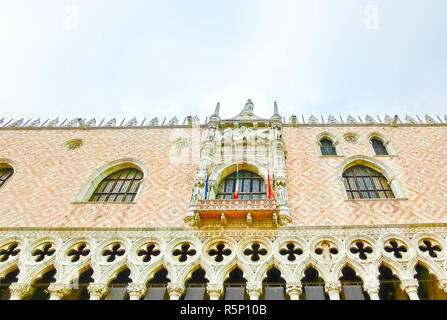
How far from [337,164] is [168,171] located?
19.3 ft

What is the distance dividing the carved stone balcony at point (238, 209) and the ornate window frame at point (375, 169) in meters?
2.66

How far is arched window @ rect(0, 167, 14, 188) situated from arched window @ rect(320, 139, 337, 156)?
11.8 meters

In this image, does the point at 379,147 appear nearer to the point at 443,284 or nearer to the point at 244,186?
the point at 244,186

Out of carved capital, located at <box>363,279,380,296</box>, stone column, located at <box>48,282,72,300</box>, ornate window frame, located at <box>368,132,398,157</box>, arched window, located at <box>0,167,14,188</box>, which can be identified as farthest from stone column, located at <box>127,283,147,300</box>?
ornate window frame, located at <box>368,132,398,157</box>

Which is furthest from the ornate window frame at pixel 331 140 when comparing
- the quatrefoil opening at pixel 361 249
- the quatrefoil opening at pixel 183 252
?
the quatrefoil opening at pixel 183 252

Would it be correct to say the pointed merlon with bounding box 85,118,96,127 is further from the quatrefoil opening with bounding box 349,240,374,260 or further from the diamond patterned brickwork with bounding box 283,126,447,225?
the quatrefoil opening with bounding box 349,240,374,260

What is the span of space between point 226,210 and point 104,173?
5.35 metres

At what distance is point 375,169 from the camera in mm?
9922

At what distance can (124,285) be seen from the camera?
7016mm

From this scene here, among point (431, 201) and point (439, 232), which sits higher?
point (431, 201)

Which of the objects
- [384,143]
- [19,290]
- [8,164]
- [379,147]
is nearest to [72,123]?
[8,164]

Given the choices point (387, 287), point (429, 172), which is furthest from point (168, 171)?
point (429, 172)

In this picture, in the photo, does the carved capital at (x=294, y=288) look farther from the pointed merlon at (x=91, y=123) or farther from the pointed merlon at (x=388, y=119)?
the pointed merlon at (x=91, y=123)
